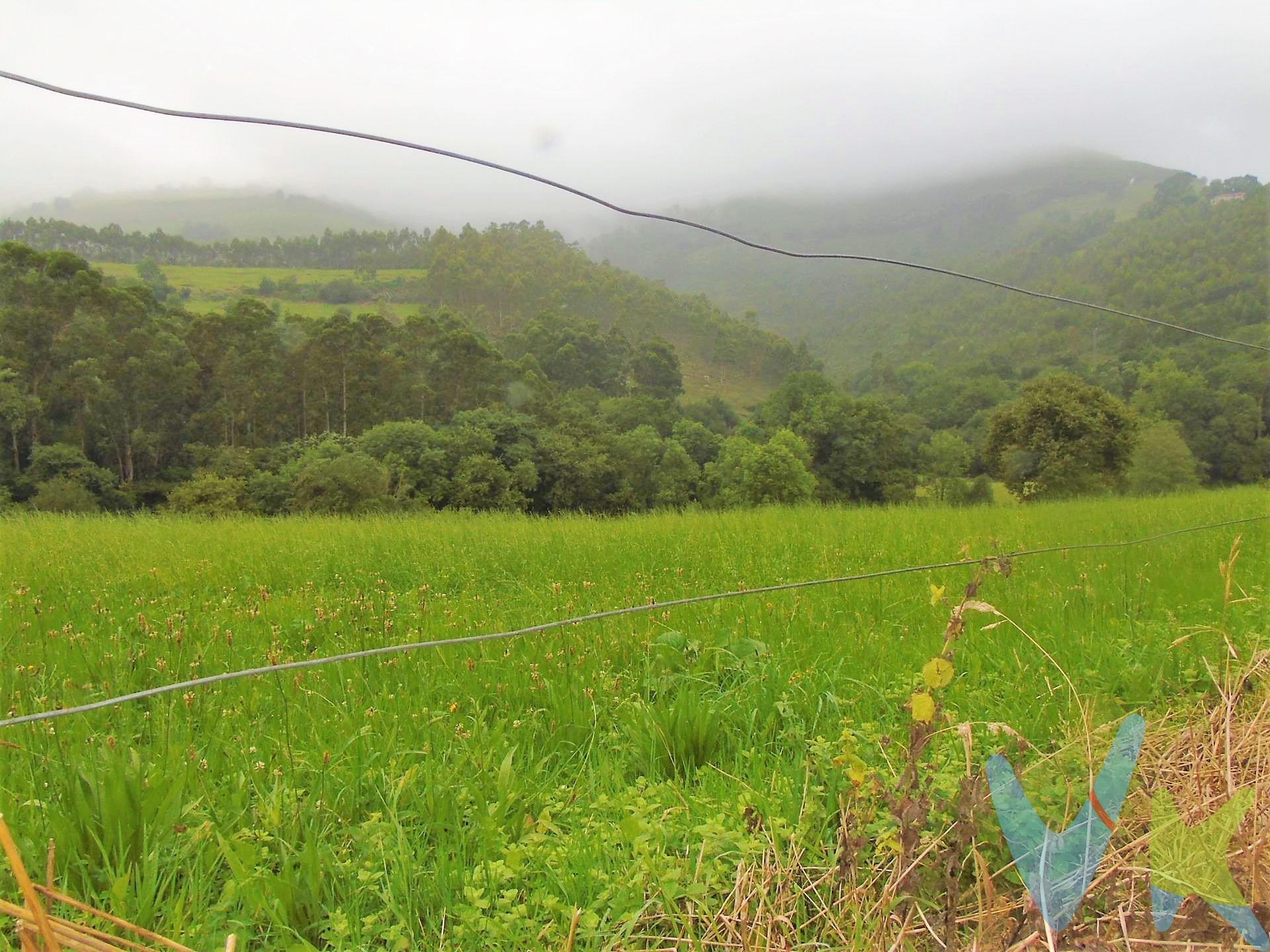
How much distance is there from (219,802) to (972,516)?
931 centimetres

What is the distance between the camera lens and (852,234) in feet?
407

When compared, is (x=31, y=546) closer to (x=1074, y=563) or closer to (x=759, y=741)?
(x=759, y=741)

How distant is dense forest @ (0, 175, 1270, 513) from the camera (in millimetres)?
21703

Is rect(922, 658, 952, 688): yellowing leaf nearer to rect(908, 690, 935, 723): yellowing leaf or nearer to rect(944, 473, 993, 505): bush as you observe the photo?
rect(908, 690, 935, 723): yellowing leaf

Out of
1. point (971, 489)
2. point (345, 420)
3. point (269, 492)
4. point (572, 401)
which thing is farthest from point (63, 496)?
point (971, 489)

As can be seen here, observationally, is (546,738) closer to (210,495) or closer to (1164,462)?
(1164,462)

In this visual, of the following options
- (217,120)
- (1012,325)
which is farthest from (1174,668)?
(1012,325)

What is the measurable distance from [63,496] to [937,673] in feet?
94.9

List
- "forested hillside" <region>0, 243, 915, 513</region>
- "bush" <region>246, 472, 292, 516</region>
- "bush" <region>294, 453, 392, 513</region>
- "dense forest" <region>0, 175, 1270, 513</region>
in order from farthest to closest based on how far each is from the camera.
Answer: "bush" <region>246, 472, 292, 516</region>
"bush" <region>294, 453, 392, 513</region>
"forested hillside" <region>0, 243, 915, 513</region>
"dense forest" <region>0, 175, 1270, 513</region>

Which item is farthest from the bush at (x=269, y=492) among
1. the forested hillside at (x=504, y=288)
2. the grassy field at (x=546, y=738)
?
the forested hillside at (x=504, y=288)

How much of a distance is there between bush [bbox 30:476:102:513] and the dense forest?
0.37 feet

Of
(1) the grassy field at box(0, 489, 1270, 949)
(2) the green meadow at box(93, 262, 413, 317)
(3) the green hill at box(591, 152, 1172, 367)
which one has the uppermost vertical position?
(3) the green hill at box(591, 152, 1172, 367)

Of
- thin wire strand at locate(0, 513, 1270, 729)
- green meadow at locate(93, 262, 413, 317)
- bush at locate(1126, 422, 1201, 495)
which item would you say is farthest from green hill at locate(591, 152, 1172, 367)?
thin wire strand at locate(0, 513, 1270, 729)

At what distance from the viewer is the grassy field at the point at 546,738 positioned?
51.9 inches
